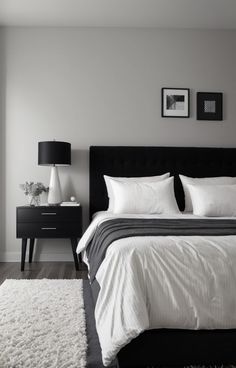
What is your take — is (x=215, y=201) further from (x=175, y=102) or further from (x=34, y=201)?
(x=34, y=201)

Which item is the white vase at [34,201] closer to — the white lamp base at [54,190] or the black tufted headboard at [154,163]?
the white lamp base at [54,190]

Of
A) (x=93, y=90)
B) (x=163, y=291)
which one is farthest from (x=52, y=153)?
(x=163, y=291)

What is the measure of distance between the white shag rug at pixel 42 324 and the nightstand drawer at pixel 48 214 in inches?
27.7

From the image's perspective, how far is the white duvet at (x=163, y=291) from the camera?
63.3 inches

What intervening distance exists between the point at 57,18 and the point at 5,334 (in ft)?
11.0

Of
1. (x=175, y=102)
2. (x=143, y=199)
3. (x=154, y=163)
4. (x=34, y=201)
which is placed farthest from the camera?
(x=175, y=102)

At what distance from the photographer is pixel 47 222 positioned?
3.73 m

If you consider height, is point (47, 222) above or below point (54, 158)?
below

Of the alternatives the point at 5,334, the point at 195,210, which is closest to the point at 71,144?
the point at 195,210

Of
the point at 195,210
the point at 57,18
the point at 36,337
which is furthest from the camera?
the point at 57,18

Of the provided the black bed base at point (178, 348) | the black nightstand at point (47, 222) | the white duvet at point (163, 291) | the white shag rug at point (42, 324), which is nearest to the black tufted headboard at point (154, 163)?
the black nightstand at point (47, 222)

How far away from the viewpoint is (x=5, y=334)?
2086 millimetres

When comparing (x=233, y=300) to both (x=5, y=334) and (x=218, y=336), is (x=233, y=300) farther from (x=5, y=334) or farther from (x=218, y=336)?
(x=5, y=334)

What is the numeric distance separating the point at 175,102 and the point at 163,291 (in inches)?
119
